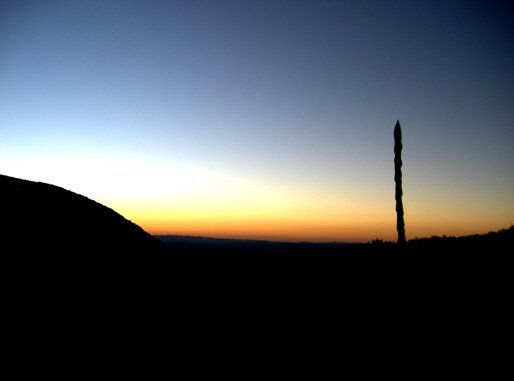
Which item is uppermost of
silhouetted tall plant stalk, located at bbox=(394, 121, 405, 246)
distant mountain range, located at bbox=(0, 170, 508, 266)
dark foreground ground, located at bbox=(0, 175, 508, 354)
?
silhouetted tall plant stalk, located at bbox=(394, 121, 405, 246)

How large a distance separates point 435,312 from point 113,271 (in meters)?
9.80

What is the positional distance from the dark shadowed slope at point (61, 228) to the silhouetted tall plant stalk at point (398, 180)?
41.4 ft

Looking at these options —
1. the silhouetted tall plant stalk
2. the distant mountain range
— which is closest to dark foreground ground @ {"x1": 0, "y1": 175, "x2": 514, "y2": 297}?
the distant mountain range

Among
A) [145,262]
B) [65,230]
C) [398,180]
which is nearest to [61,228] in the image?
[65,230]

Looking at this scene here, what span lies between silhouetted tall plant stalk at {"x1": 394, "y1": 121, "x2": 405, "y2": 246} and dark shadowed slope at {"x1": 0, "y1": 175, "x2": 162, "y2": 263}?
12608 millimetres

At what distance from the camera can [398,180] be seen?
17.7m

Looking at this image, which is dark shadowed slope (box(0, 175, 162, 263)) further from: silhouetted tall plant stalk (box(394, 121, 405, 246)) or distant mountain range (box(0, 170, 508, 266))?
silhouetted tall plant stalk (box(394, 121, 405, 246))

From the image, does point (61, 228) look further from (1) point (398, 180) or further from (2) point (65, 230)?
(1) point (398, 180)

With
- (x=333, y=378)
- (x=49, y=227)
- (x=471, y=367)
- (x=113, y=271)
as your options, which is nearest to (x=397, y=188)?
(x=471, y=367)

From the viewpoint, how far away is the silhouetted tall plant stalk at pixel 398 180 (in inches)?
669

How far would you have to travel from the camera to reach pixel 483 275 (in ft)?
37.2

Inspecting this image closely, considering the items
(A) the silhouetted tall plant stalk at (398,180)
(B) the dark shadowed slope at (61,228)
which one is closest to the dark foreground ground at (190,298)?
(B) the dark shadowed slope at (61,228)

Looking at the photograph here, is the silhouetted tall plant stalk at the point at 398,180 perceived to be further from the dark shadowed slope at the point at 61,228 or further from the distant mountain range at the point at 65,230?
the dark shadowed slope at the point at 61,228

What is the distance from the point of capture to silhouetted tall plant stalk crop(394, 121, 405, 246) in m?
17.0
